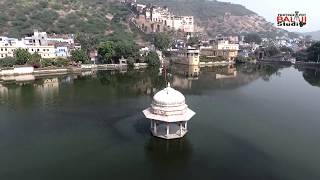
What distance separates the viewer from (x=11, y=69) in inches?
2559

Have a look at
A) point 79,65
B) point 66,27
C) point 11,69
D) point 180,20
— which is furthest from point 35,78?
point 180,20

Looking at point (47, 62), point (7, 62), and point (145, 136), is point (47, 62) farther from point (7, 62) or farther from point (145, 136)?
point (145, 136)

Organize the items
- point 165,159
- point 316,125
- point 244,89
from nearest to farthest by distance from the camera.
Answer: point 165,159 → point 316,125 → point 244,89

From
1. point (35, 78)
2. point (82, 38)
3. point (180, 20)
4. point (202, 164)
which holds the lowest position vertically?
point (202, 164)

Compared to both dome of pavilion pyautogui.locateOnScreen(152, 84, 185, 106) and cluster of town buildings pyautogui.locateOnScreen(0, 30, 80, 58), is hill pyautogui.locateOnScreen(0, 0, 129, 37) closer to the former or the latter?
cluster of town buildings pyautogui.locateOnScreen(0, 30, 80, 58)

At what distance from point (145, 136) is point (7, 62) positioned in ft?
160

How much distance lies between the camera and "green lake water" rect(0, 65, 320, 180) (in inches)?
904

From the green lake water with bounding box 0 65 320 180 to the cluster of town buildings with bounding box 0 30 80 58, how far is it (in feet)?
84.0

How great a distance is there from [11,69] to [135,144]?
155ft

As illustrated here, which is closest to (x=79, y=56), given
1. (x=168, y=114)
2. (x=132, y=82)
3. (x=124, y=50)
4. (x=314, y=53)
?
(x=124, y=50)

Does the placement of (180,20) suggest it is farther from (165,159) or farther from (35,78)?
(165,159)

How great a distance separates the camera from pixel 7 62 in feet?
220

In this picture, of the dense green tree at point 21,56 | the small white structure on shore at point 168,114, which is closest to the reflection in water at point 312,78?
the small white structure on shore at point 168,114

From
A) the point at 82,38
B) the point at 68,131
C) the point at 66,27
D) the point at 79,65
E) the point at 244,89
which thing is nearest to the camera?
the point at 68,131
